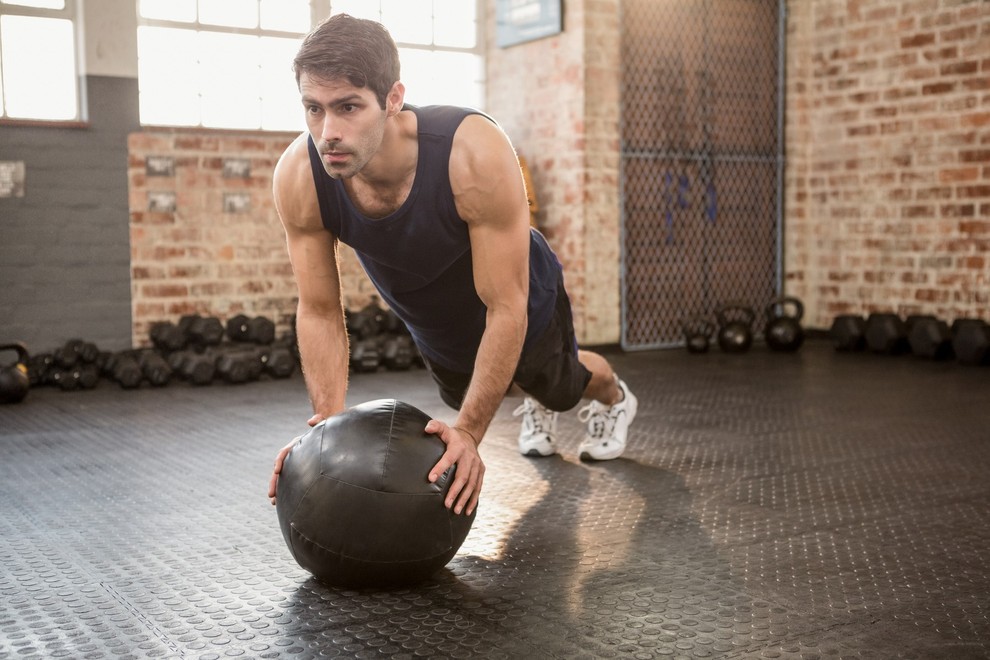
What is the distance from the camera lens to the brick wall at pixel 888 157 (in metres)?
5.57

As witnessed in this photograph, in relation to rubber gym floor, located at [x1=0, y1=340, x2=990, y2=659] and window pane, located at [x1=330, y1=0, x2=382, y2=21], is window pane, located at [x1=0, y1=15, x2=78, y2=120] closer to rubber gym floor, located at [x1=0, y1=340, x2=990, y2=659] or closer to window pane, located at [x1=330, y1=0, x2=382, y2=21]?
window pane, located at [x1=330, y1=0, x2=382, y2=21]

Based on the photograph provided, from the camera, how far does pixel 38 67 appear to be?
495 cm

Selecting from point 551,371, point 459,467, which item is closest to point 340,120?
point 459,467

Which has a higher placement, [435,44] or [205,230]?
[435,44]

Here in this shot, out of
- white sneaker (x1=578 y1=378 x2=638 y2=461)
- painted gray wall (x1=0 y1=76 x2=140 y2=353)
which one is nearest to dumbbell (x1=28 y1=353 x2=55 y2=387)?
painted gray wall (x1=0 y1=76 x2=140 y2=353)

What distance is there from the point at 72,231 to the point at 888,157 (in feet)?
14.8

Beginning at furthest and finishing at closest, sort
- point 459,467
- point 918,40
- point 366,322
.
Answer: point 918,40 < point 366,322 < point 459,467

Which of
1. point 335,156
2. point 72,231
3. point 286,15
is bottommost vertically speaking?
point 72,231

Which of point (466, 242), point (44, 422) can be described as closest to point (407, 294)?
point (466, 242)

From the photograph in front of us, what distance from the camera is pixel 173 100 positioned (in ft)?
17.4

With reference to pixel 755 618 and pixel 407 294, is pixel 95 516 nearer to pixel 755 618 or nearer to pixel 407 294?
pixel 407 294

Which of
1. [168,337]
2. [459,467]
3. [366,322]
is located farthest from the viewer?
[366,322]

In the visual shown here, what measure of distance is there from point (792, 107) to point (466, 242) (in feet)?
16.1

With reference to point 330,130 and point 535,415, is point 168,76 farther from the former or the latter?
point 330,130
